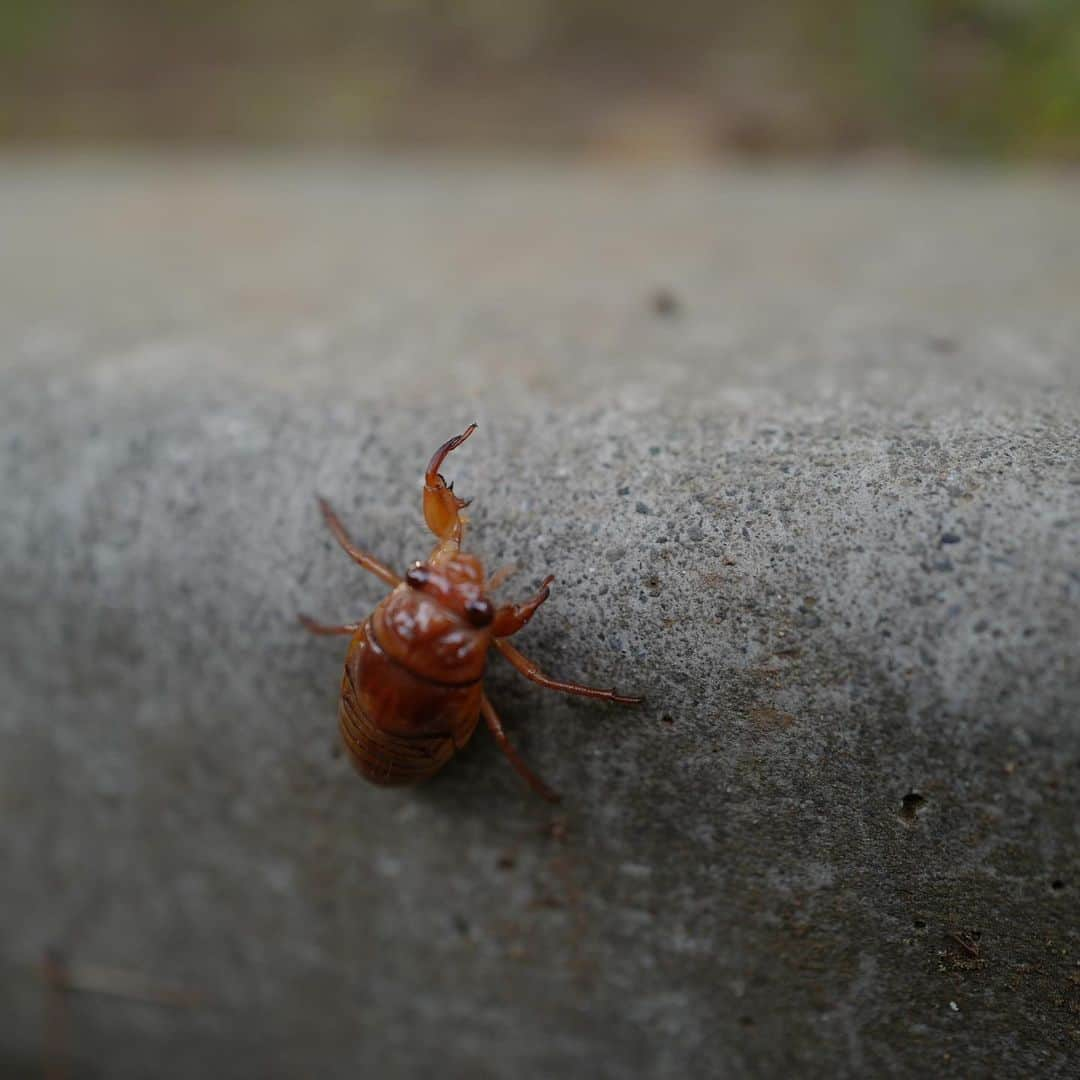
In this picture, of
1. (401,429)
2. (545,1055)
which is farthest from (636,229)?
(545,1055)

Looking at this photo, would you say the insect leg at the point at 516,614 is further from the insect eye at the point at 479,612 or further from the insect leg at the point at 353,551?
the insect leg at the point at 353,551

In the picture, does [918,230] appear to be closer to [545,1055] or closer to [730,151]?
Result: [730,151]

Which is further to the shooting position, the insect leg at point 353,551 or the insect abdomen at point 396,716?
the insect leg at point 353,551

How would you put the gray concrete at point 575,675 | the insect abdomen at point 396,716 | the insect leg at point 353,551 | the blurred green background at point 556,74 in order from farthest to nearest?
1. the blurred green background at point 556,74
2. the insect leg at point 353,551
3. the insect abdomen at point 396,716
4. the gray concrete at point 575,675

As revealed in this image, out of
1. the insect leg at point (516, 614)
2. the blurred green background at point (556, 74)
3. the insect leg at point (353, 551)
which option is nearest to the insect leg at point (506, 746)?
the insect leg at point (516, 614)

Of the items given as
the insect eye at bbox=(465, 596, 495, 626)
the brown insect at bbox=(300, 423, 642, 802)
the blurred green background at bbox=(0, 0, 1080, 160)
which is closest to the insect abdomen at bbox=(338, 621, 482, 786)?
the brown insect at bbox=(300, 423, 642, 802)

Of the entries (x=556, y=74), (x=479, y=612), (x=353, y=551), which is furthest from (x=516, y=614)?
(x=556, y=74)
